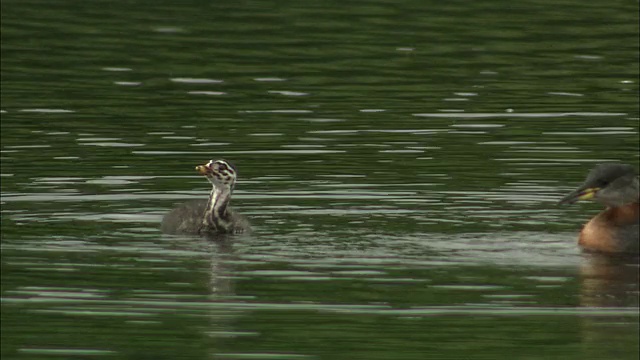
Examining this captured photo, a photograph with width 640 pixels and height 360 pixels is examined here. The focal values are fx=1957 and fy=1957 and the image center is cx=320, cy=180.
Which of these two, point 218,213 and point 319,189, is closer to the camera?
point 218,213

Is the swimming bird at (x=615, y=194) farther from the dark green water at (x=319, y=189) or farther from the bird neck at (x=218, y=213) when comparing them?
the bird neck at (x=218, y=213)

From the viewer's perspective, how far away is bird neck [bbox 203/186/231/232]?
1950 centimetres

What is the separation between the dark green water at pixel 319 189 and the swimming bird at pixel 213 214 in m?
0.24

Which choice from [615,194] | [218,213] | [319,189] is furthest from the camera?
[319,189]

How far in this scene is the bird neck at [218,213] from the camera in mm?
19500

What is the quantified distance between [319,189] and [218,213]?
1.99m

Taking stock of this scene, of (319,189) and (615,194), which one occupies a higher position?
(615,194)

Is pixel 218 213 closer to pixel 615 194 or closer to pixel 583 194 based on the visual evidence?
pixel 583 194

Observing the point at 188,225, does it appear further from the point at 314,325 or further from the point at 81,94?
the point at 81,94

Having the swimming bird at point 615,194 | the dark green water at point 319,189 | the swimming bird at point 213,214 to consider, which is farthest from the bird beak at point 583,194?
the swimming bird at point 213,214

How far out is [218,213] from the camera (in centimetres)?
1958

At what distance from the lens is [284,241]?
18453 millimetres

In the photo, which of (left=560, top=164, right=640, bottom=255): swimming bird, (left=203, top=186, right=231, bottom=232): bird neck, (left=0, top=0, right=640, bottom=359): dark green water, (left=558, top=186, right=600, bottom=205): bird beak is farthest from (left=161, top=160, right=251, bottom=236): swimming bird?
(left=560, top=164, right=640, bottom=255): swimming bird

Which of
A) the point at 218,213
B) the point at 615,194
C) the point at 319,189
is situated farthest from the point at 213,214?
the point at 615,194
